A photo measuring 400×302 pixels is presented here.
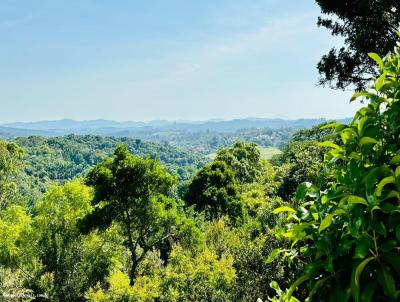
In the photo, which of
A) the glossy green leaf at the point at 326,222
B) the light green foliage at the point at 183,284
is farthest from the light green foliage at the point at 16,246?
the glossy green leaf at the point at 326,222

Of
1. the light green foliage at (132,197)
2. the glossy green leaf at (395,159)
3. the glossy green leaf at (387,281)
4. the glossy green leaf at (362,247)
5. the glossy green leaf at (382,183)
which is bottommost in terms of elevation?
the light green foliage at (132,197)

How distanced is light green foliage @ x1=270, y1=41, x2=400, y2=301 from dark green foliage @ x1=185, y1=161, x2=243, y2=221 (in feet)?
116

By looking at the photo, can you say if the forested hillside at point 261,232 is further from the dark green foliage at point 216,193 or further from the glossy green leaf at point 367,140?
the dark green foliage at point 216,193

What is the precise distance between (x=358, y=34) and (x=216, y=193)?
2833cm

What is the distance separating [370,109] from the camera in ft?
7.34

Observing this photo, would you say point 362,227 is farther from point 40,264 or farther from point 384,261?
point 40,264

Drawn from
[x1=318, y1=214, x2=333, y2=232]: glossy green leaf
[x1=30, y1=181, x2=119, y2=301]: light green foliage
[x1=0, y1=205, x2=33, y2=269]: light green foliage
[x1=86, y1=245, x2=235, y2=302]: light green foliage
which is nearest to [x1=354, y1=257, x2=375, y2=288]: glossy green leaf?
[x1=318, y1=214, x2=333, y2=232]: glossy green leaf

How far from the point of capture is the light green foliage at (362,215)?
6.13 feet

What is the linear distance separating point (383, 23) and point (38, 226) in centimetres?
2009

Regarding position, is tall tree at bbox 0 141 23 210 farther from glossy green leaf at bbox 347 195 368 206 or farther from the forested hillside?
glossy green leaf at bbox 347 195 368 206

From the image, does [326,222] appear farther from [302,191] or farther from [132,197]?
[132,197]

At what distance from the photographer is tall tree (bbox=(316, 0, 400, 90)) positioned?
38.1 ft

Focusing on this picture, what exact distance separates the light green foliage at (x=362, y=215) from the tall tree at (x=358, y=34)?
34.0 feet

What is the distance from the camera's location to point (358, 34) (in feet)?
39.7
